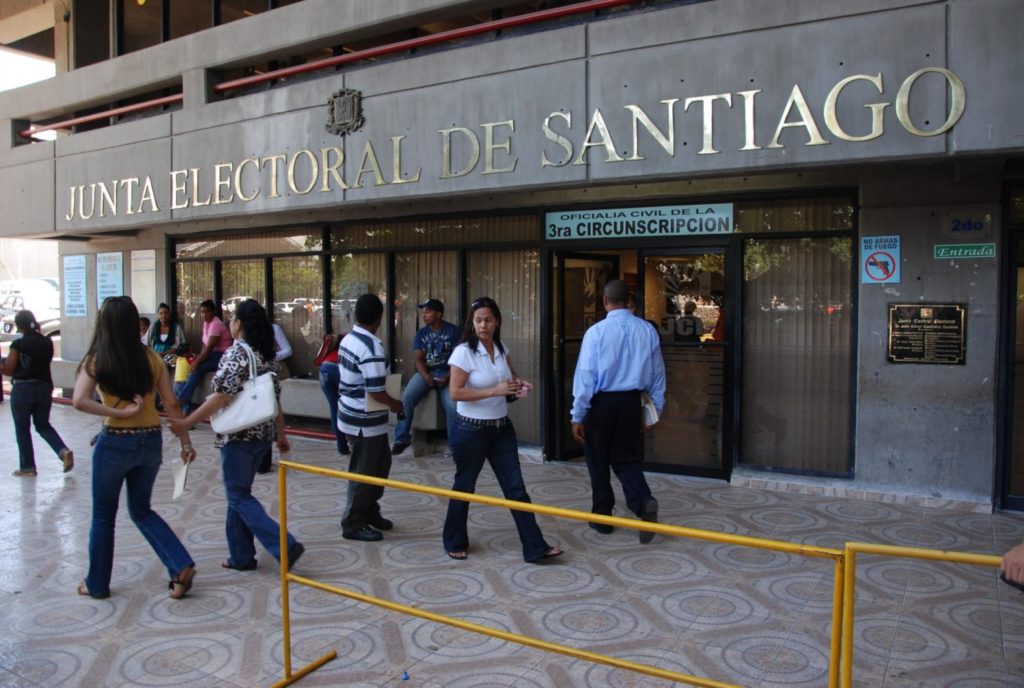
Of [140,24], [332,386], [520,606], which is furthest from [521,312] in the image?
[140,24]

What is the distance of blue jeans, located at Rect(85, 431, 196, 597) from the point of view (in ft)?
14.7

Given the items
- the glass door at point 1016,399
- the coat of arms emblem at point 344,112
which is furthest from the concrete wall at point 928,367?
the coat of arms emblem at point 344,112

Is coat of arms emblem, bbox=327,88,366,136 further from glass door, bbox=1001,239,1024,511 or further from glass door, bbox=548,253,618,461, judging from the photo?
glass door, bbox=1001,239,1024,511

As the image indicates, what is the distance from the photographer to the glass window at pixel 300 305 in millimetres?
10430

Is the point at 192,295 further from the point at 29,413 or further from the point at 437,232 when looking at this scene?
the point at 437,232

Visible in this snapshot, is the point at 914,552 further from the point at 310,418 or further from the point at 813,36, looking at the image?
the point at 310,418

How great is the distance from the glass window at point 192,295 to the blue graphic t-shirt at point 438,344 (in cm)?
521

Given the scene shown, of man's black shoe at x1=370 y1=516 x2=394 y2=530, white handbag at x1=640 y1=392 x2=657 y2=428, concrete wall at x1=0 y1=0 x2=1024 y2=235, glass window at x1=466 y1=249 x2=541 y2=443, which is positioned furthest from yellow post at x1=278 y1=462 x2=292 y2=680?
glass window at x1=466 y1=249 x2=541 y2=443

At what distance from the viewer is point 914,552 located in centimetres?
235

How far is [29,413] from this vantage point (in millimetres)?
7543

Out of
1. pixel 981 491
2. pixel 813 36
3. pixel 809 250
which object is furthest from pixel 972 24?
pixel 981 491

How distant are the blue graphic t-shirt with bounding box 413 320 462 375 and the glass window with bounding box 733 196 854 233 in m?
3.04

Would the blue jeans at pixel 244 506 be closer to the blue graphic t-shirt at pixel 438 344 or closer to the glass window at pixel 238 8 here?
the blue graphic t-shirt at pixel 438 344

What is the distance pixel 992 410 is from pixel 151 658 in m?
6.25
